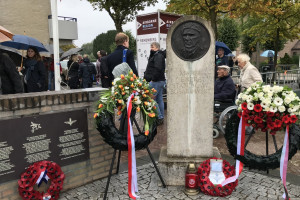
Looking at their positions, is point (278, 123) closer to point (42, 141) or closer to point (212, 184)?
point (212, 184)

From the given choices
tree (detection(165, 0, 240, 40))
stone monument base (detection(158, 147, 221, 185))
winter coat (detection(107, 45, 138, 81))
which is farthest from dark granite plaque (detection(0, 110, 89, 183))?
tree (detection(165, 0, 240, 40))

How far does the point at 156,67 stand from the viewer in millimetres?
6258

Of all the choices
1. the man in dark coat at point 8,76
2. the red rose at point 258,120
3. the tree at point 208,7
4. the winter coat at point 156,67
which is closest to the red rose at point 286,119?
the red rose at point 258,120

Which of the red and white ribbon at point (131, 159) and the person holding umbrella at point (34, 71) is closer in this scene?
the red and white ribbon at point (131, 159)

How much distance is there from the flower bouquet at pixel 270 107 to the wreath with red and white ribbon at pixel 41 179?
2.42 metres

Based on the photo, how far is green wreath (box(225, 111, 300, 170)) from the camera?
10.8ft

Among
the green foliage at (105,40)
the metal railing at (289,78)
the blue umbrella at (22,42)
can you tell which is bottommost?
the metal railing at (289,78)

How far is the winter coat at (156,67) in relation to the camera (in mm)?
6223

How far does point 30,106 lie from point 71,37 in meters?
25.6

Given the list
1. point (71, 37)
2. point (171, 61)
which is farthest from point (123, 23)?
point (171, 61)

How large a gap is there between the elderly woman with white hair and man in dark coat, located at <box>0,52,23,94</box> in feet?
14.6

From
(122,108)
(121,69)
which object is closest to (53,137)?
(122,108)

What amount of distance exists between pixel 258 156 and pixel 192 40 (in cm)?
170

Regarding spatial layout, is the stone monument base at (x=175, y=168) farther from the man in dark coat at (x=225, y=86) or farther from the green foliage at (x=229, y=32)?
the green foliage at (x=229, y=32)
